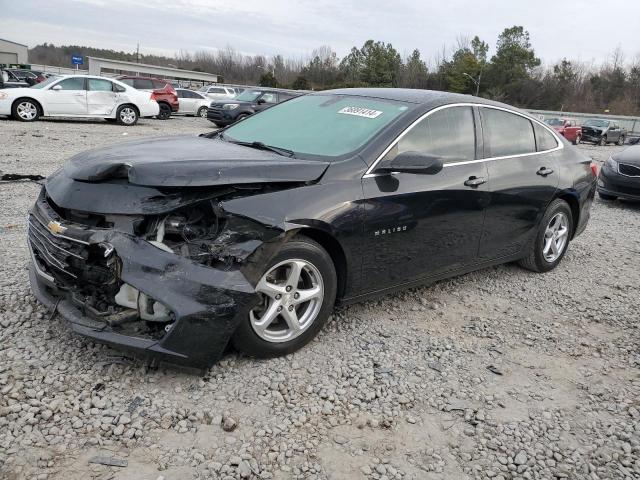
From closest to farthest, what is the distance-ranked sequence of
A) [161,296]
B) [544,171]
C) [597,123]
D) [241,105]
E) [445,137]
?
[161,296] → [445,137] → [544,171] → [241,105] → [597,123]

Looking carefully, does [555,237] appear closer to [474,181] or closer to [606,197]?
[474,181]

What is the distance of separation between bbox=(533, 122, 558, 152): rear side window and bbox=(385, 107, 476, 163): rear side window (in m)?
1.10

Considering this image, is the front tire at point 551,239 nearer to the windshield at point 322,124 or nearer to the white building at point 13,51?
the windshield at point 322,124

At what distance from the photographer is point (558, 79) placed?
66.9 m

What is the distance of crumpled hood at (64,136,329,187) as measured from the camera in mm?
2855

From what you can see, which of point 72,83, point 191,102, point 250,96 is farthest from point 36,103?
point 191,102

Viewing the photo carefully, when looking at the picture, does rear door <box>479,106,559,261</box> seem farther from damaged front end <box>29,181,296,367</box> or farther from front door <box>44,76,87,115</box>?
front door <box>44,76,87,115</box>

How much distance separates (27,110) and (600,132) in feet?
96.9

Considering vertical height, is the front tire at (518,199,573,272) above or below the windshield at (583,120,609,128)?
below

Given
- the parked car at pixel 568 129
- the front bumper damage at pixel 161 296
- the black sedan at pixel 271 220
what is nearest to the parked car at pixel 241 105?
the black sedan at pixel 271 220

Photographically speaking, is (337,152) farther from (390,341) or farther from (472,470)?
(472,470)

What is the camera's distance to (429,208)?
3764 mm

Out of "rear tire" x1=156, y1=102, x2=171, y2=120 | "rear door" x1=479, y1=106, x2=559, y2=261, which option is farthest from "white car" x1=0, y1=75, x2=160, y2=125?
"rear door" x1=479, y1=106, x2=559, y2=261

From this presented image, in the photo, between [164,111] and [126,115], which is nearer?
[126,115]
